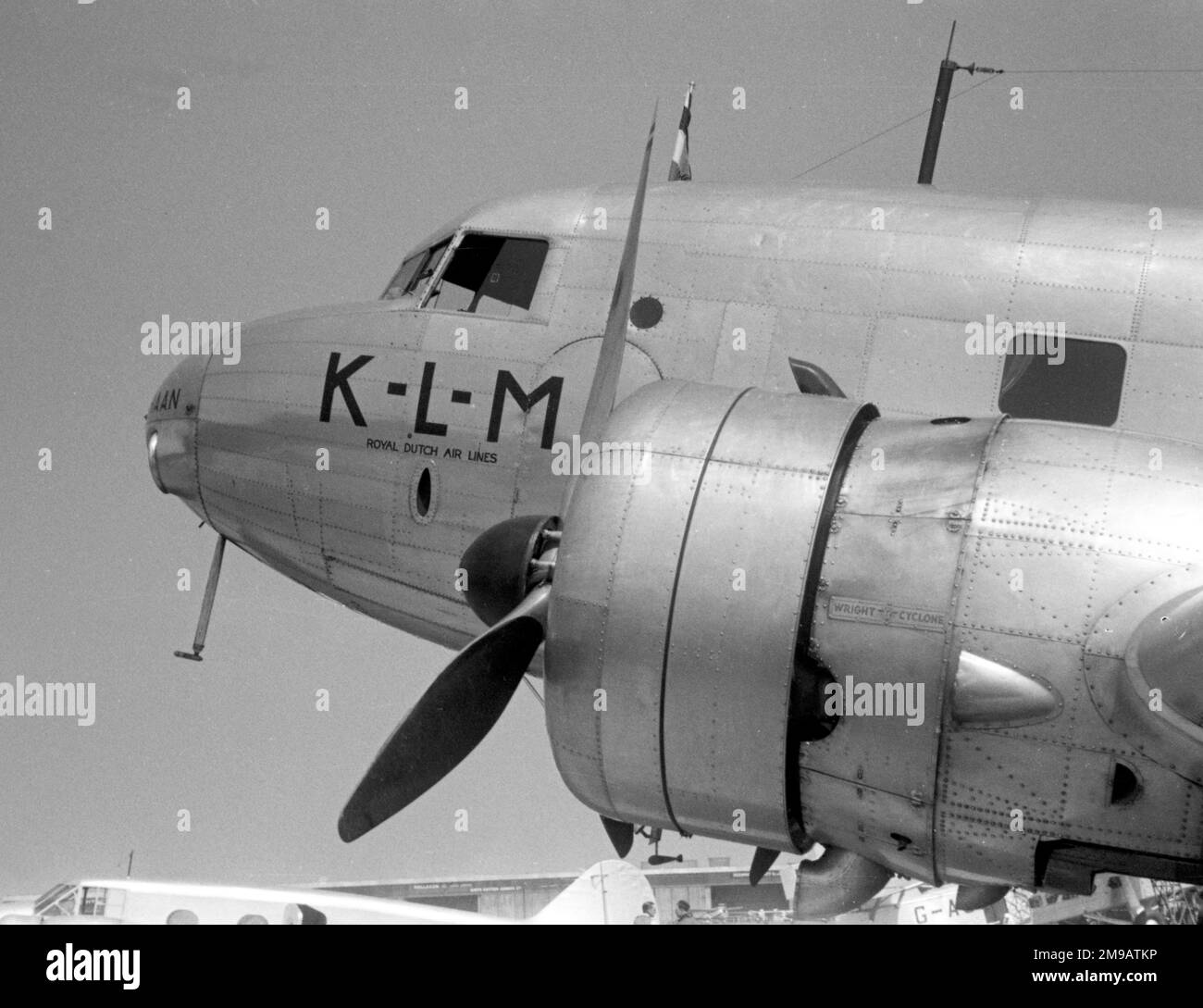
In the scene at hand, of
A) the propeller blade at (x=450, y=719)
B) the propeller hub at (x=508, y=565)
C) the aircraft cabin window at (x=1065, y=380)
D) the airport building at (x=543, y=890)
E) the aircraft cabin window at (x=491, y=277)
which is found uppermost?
the aircraft cabin window at (x=491, y=277)

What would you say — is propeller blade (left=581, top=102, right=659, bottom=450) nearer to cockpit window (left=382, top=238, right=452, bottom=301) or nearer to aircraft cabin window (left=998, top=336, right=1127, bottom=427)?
aircraft cabin window (left=998, top=336, right=1127, bottom=427)

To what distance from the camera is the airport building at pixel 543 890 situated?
47.4 meters

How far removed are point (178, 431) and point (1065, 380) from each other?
6.76 meters

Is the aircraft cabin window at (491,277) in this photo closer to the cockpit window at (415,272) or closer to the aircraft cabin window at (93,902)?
the cockpit window at (415,272)

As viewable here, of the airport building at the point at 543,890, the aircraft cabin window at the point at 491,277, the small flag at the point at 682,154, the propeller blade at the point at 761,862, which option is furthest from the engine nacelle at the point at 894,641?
the airport building at the point at 543,890

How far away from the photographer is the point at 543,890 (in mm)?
50188

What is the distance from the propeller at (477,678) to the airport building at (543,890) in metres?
41.5

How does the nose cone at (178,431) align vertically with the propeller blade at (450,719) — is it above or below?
above

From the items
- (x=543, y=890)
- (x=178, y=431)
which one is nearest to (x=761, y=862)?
(x=178, y=431)

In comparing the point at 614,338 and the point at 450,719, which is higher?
the point at 614,338

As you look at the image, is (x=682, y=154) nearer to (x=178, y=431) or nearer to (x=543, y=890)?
(x=178, y=431)

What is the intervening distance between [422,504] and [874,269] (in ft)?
11.3

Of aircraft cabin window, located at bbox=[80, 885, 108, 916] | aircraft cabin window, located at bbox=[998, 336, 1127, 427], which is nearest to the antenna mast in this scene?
aircraft cabin window, located at bbox=[998, 336, 1127, 427]
